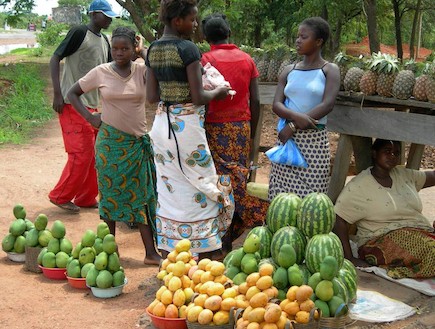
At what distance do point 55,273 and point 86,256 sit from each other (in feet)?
1.21

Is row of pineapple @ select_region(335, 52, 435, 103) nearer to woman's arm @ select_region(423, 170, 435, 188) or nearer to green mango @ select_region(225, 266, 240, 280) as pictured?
woman's arm @ select_region(423, 170, 435, 188)

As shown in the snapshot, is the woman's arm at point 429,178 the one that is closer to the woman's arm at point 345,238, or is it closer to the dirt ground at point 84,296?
the woman's arm at point 345,238

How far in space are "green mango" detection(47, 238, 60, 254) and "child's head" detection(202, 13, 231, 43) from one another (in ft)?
6.38

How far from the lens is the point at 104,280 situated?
15.9ft

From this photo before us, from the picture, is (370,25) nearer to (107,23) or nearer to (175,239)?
(107,23)

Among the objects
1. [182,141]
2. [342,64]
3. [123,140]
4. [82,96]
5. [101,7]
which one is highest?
[101,7]

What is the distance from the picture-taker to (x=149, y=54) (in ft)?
16.3

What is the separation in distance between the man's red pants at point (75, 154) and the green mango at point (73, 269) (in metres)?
2.11

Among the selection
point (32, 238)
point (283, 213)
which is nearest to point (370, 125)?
point (283, 213)

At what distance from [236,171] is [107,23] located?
2.31m

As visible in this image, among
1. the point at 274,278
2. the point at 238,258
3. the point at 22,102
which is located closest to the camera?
the point at 274,278

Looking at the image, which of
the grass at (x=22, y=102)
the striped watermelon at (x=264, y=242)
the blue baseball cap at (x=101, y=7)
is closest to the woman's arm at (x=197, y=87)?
the striped watermelon at (x=264, y=242)

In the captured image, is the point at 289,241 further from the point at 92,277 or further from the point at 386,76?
the point at 386,76

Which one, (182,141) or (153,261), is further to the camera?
(153,261)
